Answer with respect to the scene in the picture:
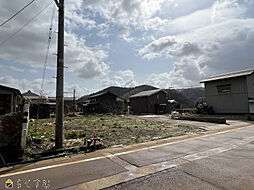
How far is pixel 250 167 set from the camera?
11.3 feet

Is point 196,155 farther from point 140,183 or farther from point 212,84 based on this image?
point 212,84

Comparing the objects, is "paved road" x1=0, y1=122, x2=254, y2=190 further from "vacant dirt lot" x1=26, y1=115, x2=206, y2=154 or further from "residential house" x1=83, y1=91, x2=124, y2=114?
"residential house" x1=83, y1=91, x2=124, y2=114

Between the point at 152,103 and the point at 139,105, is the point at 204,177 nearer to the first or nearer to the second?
the point at 152,103

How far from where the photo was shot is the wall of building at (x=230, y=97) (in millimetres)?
16922

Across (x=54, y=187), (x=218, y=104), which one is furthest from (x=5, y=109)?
(x=218, y=104)

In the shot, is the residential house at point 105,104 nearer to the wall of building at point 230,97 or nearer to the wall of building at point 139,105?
the wall of building at point 139,105

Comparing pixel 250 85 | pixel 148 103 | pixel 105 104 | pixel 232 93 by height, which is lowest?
pixel 105 104

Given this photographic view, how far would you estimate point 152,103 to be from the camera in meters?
30.1

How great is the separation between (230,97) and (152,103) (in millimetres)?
14142

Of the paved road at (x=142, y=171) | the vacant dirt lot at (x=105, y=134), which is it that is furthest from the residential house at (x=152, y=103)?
the paved road at (x=142, y=171)

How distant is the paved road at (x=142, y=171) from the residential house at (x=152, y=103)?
25.2m

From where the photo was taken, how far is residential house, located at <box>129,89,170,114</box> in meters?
29.7

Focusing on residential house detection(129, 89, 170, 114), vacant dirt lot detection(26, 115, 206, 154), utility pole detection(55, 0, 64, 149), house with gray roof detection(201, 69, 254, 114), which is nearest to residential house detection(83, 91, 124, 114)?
residential house detection(129, 89, 170, 114)

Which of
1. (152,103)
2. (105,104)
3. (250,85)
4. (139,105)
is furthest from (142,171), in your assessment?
(105,104)
